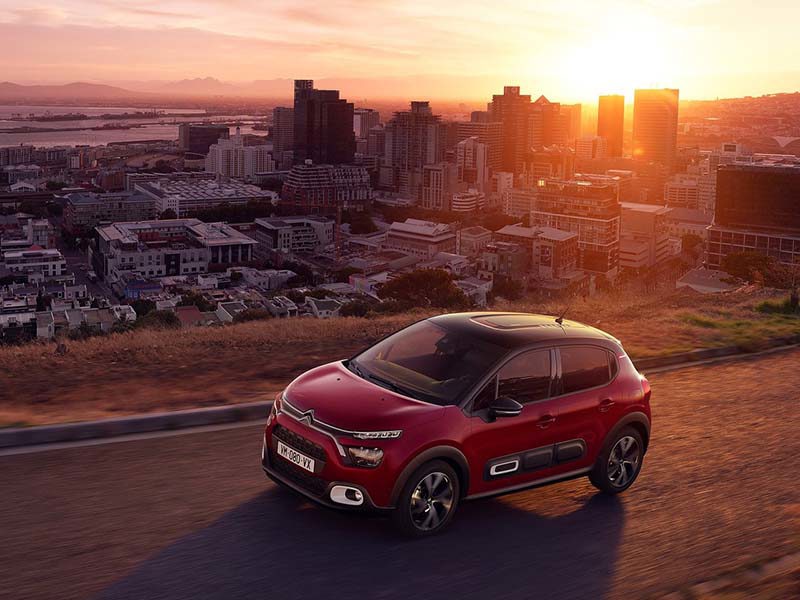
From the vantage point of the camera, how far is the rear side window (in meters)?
5.83

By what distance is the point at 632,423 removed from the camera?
620 centimetres

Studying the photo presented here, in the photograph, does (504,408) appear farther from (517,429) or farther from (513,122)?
(513,122)

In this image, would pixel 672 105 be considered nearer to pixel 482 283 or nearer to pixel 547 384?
pixel 482 283

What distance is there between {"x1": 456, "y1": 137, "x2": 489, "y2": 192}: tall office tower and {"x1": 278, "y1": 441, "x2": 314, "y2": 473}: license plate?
422ft

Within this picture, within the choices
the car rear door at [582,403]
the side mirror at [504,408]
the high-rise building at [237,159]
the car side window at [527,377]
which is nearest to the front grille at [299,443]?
the side mirror at [504,408]

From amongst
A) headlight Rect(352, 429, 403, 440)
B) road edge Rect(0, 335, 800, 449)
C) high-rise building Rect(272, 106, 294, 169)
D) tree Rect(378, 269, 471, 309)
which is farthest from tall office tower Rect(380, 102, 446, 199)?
headlight Rect(352, 429, 403, 440)

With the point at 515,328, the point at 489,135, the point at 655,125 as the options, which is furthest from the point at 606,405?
the point at 489,135

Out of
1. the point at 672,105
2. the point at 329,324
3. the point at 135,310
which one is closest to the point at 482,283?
the point at 135,310

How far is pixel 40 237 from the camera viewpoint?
7694cm

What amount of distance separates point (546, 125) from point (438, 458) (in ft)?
573

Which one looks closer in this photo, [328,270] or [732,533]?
[732,533]

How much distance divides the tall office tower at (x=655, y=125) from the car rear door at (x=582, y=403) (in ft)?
489

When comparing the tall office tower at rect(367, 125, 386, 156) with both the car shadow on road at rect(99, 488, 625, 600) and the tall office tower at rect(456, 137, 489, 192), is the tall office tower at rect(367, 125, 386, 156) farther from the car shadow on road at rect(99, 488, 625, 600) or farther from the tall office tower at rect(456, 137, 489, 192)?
the car shadow on road at rect(99, 488, 625, 600)

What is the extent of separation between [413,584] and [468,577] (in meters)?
0.33
